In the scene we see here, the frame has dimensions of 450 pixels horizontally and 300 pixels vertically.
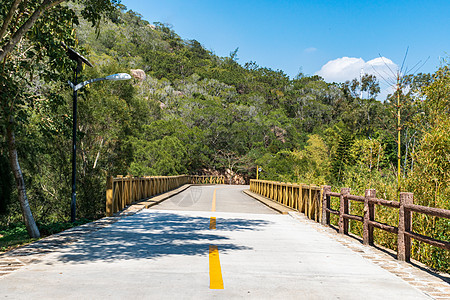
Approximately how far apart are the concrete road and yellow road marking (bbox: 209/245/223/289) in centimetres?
1

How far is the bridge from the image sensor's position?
4793mm

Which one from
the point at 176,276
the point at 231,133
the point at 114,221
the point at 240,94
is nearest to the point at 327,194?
the point at 114,221

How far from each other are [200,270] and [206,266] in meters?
0.30

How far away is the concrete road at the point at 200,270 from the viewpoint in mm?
4723

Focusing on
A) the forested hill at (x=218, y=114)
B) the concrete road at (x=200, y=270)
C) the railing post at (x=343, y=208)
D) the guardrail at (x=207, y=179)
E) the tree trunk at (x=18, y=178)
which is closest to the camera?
the concrete road at (x=200, y=270)

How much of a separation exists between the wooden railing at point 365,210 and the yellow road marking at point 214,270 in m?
3.28

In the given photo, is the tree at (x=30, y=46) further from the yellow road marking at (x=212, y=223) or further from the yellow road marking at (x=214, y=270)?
the yellow road marking at (x=214, y=270)

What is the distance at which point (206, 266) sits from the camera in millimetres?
6125

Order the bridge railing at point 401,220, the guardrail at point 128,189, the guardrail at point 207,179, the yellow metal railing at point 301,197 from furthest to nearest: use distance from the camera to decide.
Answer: the guardrail at point 207,179
the yellow metal railing at point 301,197
the guardrail at point 128,189
the bridge railing at point 401,220

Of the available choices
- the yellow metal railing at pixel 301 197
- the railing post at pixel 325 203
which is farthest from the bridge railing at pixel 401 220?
the yellow metal railing at pixel 301 197

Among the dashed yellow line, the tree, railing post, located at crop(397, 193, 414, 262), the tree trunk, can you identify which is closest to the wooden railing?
railing post, located at crop(397, 193, 414, 262)

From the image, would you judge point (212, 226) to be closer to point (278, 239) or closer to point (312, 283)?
point (278, 239)

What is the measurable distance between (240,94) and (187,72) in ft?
58.0

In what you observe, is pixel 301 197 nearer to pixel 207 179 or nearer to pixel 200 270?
pixel 200 270
